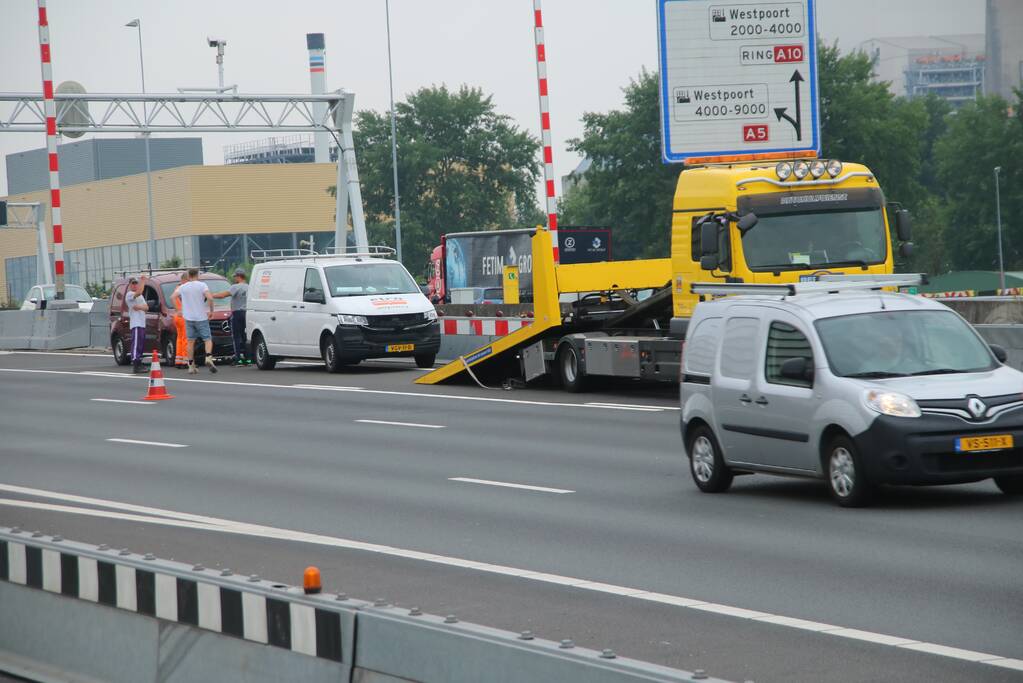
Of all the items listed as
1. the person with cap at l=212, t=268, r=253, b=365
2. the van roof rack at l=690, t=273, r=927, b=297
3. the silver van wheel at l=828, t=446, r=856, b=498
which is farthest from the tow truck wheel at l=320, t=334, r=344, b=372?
the silver van wheel at l=828, t=446, r=856, b=498

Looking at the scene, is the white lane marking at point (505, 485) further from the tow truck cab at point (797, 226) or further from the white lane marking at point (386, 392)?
the white lane marking at point (386, 392)

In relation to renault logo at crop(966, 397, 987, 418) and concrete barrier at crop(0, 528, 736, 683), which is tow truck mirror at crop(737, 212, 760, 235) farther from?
concrete barrier at crop(0, 528, 736, 683)

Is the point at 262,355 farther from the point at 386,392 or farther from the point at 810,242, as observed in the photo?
the point at 810,242

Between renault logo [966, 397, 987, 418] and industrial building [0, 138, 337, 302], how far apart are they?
342ft

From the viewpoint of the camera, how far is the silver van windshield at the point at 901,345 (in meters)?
12.2

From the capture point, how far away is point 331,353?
96.2 feet

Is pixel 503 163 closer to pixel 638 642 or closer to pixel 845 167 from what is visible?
pixel 845 167

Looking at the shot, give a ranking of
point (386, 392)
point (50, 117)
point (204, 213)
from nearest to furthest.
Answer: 1. point (386, 392)
2. point (50, 117)
3. point (204, 213)

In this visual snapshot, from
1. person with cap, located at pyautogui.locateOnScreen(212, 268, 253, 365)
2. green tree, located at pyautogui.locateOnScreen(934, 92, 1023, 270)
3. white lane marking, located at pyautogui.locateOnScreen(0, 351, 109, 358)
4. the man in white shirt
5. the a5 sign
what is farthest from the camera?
green tree, located at pyautogui.locateOnScreen(934, 92, 1023, 270)

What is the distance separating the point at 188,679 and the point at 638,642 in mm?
2620

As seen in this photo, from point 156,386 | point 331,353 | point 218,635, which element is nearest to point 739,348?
point 218,635

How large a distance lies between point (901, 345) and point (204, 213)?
350 feet

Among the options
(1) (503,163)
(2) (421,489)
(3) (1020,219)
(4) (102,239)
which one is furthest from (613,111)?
(2) (421,489)

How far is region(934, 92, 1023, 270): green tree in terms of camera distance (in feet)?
304
